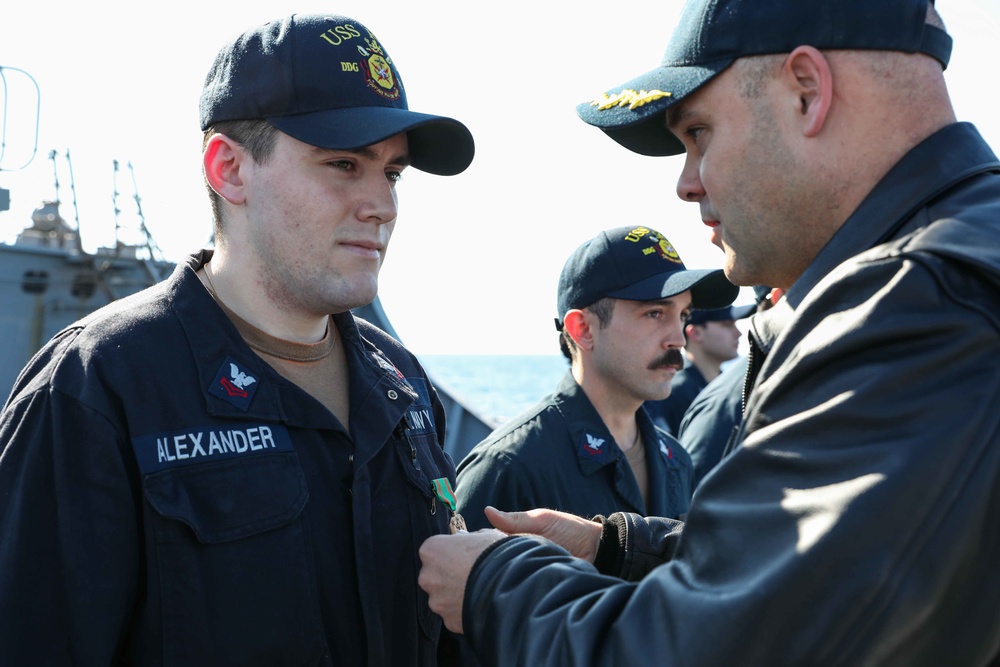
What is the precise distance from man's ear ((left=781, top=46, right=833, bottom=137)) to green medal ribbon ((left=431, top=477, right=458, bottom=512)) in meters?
1.33

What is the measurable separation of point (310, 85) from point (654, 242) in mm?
2580

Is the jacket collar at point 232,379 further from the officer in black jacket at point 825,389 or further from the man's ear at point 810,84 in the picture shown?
the man's ear at point 810,84

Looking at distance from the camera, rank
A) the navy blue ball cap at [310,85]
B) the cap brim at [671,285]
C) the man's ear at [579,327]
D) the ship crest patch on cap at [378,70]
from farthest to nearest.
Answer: the man's ear at [579,327] < the cap brim at [671,285] < the ship crest patch on cap at [378,70] < the navy blue ball cap at [310,85]

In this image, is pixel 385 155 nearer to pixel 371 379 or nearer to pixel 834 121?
pixel 371 379

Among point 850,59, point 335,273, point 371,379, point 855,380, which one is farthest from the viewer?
point 371,379

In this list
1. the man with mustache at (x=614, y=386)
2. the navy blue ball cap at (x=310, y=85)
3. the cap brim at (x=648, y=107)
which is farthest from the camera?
the man with mustache at (x=614, y=386)

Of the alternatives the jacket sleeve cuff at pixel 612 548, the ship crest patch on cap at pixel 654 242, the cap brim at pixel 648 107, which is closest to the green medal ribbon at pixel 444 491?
the jacket sleeve cuff at pixel 612 548

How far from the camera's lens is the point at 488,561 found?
1.87 m

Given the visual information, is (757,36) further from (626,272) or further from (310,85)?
(626,272)

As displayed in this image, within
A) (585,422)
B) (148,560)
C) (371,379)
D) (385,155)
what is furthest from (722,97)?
(585,422)

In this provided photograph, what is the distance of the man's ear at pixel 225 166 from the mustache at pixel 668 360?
7.88ft

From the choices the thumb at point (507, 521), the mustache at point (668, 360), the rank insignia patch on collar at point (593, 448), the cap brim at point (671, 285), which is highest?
the cap brim at point (671, 285)

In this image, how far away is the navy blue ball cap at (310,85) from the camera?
2.28m

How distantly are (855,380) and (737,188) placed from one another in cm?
58
